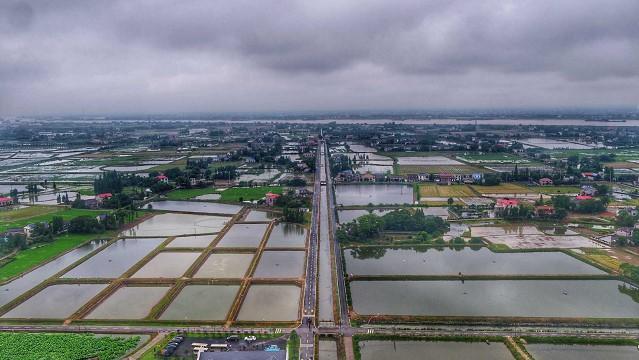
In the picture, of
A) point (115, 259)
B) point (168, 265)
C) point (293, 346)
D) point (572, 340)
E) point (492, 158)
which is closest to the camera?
point (293, 346)

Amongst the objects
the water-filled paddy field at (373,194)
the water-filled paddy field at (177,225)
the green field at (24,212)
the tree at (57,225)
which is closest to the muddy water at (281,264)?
the water-filled paddy field at (177,225)

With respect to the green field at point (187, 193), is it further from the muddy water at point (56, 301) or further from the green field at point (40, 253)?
the muddy water at point (56, 301)

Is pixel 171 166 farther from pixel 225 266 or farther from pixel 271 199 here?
pixel 225 266

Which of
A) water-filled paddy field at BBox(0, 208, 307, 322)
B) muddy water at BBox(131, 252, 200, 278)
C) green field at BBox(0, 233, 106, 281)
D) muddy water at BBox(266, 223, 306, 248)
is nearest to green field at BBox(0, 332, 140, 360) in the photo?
water-filled paddy field at BBox(0, 208, 307, 322)

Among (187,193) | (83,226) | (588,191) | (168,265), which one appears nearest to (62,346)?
(168,265)

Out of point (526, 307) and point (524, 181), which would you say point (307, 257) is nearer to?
point (526, 307)

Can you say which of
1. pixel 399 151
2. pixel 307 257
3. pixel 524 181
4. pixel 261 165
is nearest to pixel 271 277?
pixel 307 257

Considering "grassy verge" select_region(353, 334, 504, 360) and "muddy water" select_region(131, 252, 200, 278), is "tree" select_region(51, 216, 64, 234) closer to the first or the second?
"muddy water" select_region(131, 252, 200, 278)
